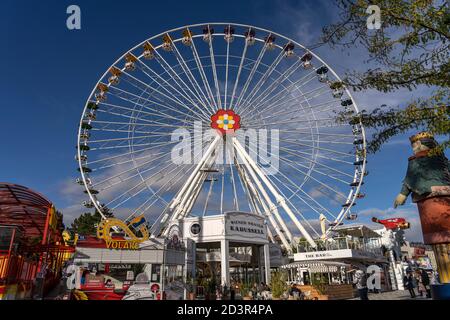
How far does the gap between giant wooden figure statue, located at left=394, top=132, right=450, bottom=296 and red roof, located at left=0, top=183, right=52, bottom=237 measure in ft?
48.7

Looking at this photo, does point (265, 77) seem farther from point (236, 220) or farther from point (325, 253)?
point (325, 253)

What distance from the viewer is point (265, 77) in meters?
27.0

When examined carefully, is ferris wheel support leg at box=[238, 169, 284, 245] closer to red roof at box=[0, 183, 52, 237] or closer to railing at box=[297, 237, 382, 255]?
railing at box=[297, 237, 382, 255]

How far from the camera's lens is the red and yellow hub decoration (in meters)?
26.3

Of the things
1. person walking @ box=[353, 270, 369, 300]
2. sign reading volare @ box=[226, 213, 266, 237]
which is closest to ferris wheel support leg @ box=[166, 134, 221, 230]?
sign reading volare @ box=[226, 213, 266, 237]

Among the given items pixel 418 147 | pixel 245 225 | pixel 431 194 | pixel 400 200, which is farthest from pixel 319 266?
pixel 431 194

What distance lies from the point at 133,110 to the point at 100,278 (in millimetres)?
14131

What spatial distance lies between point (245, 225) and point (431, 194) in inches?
565

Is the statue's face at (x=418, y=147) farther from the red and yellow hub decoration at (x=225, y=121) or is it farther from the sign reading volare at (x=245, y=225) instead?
the red and yellow hub decoration at (x=225, y=121)

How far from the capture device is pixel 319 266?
25.1 metres

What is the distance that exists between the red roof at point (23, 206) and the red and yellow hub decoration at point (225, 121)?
1370 cm

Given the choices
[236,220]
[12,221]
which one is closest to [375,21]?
[236,220]

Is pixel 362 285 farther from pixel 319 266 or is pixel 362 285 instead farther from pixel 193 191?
pixel 193 191

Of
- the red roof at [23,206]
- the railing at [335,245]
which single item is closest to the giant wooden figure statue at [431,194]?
the red roof at [23,206]
